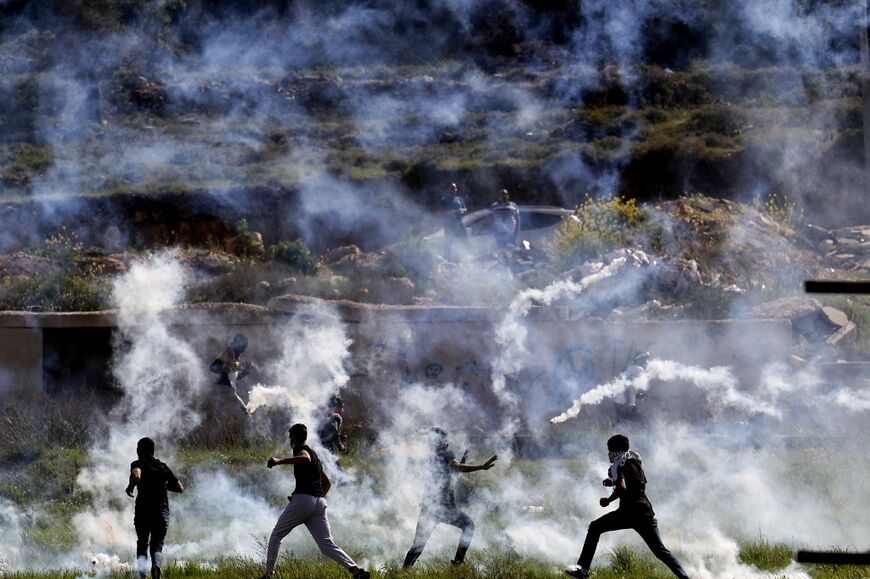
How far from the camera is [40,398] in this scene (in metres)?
17.1

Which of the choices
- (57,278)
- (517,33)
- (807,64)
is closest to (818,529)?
(57,278)

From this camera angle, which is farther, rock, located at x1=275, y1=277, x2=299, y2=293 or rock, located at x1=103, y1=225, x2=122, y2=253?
rock, located at x1=103, y1=225, x2=122, y2=253

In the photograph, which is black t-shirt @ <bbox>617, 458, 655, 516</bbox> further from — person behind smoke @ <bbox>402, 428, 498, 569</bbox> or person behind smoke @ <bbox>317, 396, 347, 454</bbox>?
person behind smoke @ <bbox>317, 396, 347, 454</bbox>

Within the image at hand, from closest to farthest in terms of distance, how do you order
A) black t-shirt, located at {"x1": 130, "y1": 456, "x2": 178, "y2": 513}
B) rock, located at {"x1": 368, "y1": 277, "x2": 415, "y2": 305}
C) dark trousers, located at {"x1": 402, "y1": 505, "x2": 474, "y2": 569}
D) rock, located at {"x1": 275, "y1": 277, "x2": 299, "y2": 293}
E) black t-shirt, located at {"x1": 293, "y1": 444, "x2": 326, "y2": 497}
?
black t-shirt, located at {"x1": 293, "y1": 444, "x2": 326, "y2": 497}, black t-shirt, located at {"x1": 130, "y1": 456, "x2": 178, "y2": 513}, dark trousers, located at {"x1": 402, "y1": 505, "x2": 474, "y2": 569}, rock, located at {"x1": 368, "y1": 277, "x2": 415, "y2": 305}, rock, located at {"x1": 275, "y1": 277, "x2": 299, "y2": 293}

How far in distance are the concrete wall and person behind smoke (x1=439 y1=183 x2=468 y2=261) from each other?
16.4 feet

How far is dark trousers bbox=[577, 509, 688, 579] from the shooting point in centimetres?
951

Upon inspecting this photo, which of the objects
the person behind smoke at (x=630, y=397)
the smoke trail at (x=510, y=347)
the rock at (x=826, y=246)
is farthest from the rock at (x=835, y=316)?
the rock at (x=826, y=246)

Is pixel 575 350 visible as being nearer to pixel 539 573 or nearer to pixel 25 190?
pixel 539 573

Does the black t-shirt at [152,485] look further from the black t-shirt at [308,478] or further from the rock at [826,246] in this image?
the rock at [826,246]

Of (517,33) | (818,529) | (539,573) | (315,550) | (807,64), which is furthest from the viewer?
(517,33)

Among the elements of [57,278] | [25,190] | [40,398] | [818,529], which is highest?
[25,190]

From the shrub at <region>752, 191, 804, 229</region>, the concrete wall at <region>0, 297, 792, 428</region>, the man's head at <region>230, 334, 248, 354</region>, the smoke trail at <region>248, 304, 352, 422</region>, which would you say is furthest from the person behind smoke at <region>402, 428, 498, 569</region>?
the shrub at <region>752, 191, 804, 229</region>

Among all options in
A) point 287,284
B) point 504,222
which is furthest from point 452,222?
point 287,284

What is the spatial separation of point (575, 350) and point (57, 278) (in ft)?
26.0
